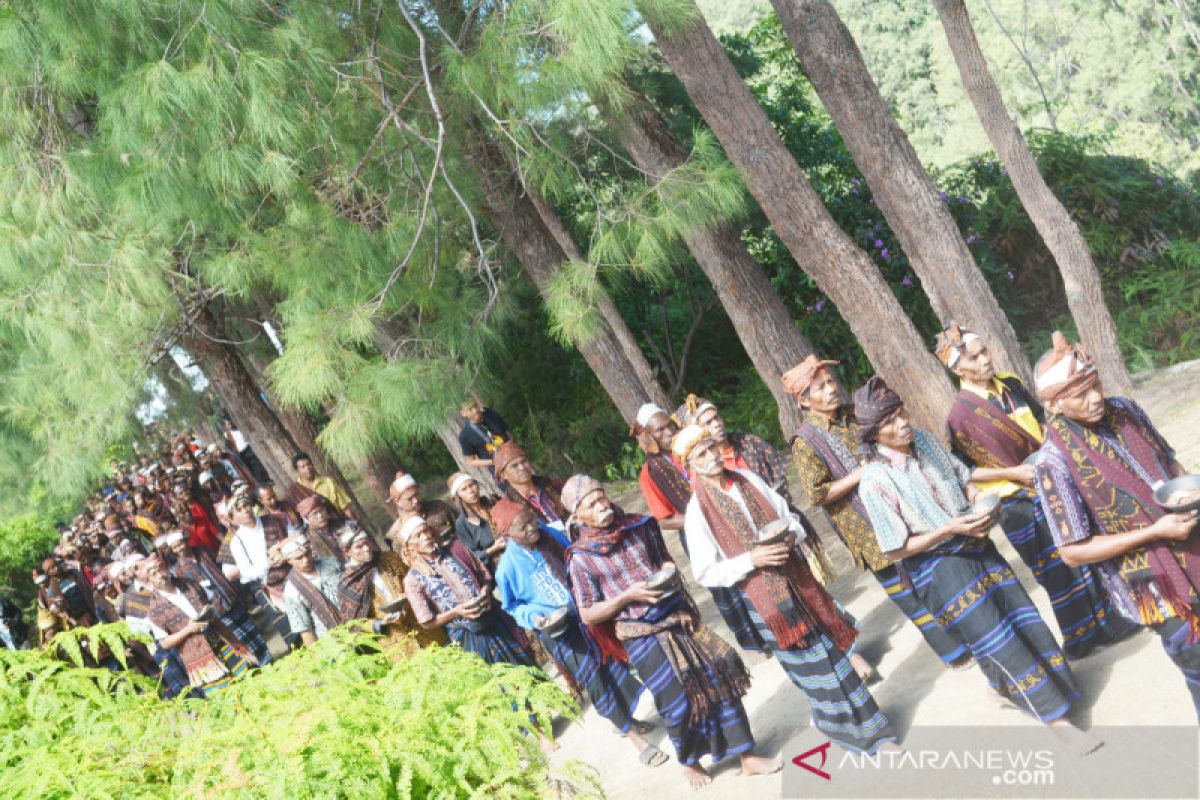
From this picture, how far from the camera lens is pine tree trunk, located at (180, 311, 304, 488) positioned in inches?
476

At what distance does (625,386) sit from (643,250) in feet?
7.86

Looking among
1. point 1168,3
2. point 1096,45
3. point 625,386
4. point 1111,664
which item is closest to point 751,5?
point 1096,45

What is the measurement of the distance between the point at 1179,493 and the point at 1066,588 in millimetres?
1372

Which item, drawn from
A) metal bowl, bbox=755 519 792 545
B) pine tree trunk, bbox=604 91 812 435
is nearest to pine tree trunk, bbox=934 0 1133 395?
pine tree trunk, bbox=604 91 812 435

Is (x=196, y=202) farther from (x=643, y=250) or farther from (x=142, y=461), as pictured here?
(x=142, y=461)

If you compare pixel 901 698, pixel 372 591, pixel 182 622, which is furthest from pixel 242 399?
pixel 901 698

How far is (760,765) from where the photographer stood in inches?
183

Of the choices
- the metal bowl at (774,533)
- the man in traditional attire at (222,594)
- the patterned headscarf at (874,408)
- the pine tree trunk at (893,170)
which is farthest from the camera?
the man in traditional attire at (222,594)

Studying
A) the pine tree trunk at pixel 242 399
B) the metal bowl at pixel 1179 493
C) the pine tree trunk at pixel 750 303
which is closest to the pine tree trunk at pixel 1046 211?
the pine tree trunk at pixel 750 303

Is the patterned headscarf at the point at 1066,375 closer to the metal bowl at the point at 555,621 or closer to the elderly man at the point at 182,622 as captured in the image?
the metal bowl at the point at 555,621

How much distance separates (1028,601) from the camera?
4098 mm

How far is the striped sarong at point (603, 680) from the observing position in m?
5.26

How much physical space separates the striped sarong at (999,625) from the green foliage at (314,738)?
171 cm

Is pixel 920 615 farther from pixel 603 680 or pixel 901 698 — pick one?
pixel 603 680
